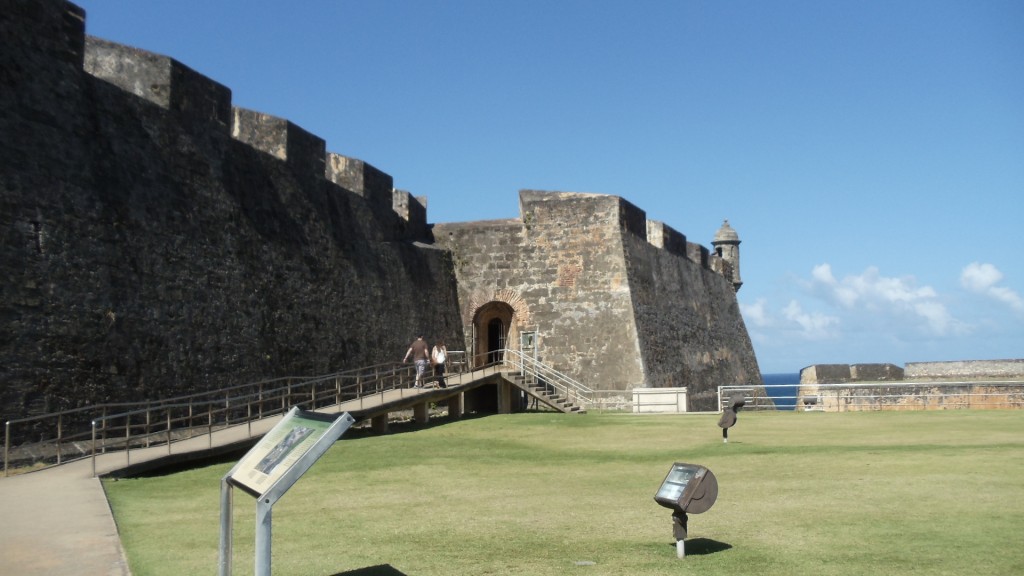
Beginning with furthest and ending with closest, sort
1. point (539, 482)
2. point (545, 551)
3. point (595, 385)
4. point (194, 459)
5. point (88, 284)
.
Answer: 1. point (595, 385)
2. point (88, 284)
3. point (194, 459)
4. point (539, 482)
5. point (545, 551)

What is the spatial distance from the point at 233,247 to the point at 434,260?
8.84 m

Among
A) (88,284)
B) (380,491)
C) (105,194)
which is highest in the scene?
(105,194)

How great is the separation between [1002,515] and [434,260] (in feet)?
62.2

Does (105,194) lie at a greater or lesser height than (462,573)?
greater

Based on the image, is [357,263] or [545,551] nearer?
[545,551]

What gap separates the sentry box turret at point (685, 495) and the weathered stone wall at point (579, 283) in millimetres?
17738

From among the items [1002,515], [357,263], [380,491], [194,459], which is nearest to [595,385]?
[357,263]

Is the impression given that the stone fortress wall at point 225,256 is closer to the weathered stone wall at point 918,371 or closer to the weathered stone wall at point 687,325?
the weathered stone wall at point 687,325

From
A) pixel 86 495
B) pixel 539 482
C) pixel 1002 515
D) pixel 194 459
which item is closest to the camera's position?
pixel 1002 515

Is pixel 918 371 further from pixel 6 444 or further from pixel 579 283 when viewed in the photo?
pixel 6 444

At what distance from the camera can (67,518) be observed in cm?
767

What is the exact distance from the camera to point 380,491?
9516mm

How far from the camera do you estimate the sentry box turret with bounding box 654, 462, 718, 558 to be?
20.0 ft

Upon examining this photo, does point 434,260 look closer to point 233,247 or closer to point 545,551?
point 233,247
